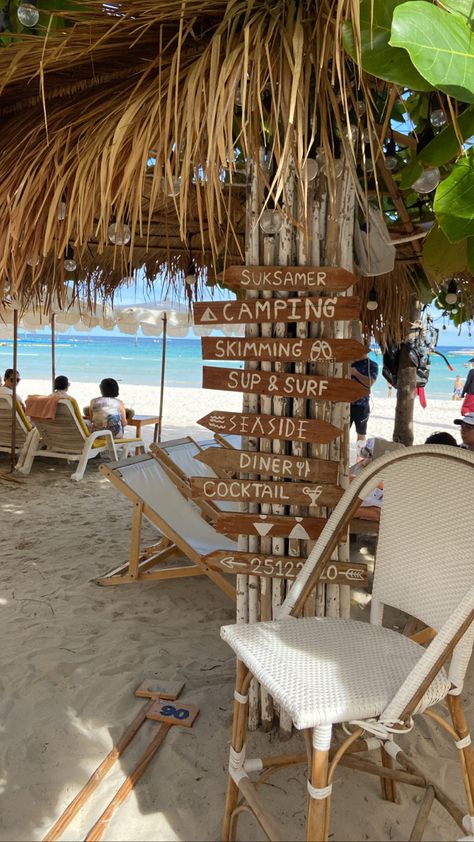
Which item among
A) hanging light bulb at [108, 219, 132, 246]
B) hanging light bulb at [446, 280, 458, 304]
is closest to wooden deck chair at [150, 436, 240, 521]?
hanging light bulb at [108, 219, 132, 246]

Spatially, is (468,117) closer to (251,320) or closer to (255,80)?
(255,80)

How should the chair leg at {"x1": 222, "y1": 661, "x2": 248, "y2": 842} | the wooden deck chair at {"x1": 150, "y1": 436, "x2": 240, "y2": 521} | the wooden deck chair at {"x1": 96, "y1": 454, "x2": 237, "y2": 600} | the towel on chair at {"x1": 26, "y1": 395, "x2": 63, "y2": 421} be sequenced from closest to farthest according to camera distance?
the chair leg at {"x1": 222, "y1": 661, "x2": 248, "y2": 842} → the wooden deck chair at {"x1": 96, "y1": 454, "x2": 237, "y2": 600} → the wooden deck chair at {"x1": 150, "y1": 436, "x2": 240, "y2": 521} → the towel on chair at {"x1": 26, "y1": 395, "x2": 63, "y2": 421}

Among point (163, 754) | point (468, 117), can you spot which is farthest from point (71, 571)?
point (468, 117)

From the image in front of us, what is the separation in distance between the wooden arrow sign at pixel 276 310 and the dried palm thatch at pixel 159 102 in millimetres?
174

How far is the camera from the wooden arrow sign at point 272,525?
6.36ft

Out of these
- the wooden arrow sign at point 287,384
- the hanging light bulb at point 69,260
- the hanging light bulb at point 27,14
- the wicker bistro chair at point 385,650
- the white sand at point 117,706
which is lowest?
the white sand at point 117,706

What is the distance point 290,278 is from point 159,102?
0.62 m

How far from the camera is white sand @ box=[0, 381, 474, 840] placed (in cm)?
168

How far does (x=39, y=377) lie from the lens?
88.8 ft

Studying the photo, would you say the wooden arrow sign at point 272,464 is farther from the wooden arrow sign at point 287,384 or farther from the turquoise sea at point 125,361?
the turquoise sea at point 125,361

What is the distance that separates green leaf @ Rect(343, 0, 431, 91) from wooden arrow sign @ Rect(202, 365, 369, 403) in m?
0.84

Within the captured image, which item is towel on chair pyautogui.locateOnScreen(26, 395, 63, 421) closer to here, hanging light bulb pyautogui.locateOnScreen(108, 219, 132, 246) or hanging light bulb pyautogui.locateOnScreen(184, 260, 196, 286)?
hanging light bulb pyautogui.locateOnScreen(184, 260, 196, 286)

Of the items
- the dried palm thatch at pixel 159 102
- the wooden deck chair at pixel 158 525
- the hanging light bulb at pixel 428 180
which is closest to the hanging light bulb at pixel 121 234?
the dried palm thatch at pixel 159 102

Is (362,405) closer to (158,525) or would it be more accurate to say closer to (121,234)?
(158,525)
